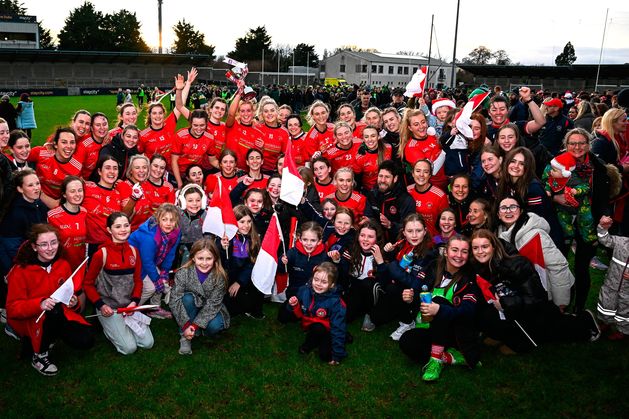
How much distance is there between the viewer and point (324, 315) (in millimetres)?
5172

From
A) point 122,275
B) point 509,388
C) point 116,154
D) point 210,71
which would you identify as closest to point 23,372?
point 122,275

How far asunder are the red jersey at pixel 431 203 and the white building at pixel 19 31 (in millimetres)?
85573

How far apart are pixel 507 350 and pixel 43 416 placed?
4.36 meters

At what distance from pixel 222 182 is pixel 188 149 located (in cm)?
114

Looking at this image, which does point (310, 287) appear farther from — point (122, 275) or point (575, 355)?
point (575, 355)

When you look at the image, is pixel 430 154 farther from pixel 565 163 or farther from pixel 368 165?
pixel 565 163

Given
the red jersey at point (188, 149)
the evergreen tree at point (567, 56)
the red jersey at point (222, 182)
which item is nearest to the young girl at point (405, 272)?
the red jersey at point (222, 182)

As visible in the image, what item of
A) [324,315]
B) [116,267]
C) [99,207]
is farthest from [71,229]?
[324,315]

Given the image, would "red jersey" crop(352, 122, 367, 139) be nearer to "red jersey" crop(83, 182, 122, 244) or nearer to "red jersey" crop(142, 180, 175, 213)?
"red jersey" crop(142, 180, 175, 213)

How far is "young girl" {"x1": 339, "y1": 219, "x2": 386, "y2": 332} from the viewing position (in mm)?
5703

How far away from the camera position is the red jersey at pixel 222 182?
706 cm

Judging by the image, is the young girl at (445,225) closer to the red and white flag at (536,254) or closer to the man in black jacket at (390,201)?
the man in black jacket at (390,201)

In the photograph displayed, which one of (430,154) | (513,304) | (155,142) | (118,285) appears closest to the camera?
(513,304)

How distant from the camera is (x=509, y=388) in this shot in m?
4.62
